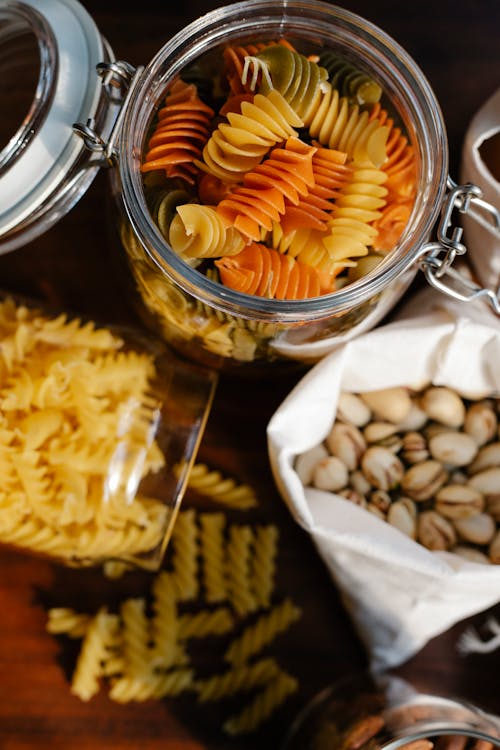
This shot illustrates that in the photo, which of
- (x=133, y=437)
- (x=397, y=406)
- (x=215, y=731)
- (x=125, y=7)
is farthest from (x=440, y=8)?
(x=215, y=731)

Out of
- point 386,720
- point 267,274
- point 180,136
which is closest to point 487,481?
point 386,720

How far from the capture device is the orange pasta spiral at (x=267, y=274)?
2.11 ft

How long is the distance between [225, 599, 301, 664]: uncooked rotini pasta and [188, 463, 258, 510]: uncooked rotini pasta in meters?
0.12

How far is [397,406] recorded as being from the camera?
86 cm

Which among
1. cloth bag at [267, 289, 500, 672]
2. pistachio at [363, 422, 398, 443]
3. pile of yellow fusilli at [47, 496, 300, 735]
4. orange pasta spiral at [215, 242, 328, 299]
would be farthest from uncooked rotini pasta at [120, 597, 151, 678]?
orange pasta spiral at [215, 242, 328, 299]

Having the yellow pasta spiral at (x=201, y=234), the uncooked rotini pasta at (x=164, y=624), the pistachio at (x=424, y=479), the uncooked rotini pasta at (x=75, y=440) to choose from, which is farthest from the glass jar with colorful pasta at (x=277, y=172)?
the uncooked rotini pasta at (x=164, y=624)

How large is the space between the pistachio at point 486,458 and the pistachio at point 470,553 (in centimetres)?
8

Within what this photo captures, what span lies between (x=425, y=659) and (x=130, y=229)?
582 mm

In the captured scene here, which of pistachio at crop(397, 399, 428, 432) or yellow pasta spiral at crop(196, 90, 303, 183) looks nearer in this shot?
yellow pasta spiral at crop(196, 90, 303, 183)

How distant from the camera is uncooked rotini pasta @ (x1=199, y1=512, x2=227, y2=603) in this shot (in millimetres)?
897

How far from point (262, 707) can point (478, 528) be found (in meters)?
0.31

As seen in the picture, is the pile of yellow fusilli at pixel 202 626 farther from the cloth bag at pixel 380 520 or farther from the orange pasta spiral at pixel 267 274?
the orange pasta spiral at pixel 267 274

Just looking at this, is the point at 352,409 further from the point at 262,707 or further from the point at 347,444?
the point at 262,707

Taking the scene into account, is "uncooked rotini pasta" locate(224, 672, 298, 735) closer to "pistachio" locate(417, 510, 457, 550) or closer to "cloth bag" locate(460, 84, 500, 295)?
"pistachio" locate(417, 510, 457, 550)
